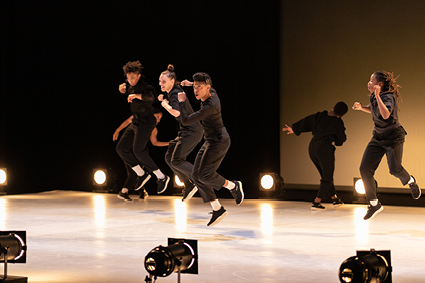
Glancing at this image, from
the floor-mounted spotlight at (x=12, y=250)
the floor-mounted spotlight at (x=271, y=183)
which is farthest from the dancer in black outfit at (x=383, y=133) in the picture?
the floor-mounted spotlight at (x=12, y=250)

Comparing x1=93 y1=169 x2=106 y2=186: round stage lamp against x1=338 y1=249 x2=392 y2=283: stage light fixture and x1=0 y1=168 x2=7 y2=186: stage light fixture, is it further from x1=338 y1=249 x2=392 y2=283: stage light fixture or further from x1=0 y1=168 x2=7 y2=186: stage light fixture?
x1=338 y1=249 x2=392 y2=283: stage light fixture

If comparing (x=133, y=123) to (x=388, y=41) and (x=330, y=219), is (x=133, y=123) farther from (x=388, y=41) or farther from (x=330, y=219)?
(x=388, y=41)

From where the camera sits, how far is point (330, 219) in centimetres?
591

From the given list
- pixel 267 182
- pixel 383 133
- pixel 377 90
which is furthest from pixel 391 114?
pixel 267 182

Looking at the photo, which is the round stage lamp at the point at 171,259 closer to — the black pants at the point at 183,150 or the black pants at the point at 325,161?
the black pants at the point at 183,150

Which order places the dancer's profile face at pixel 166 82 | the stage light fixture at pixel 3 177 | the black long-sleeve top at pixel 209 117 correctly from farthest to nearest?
1. the stage light fixture at pixel 3 177
2. the dancer's profile face at pixel 166 82
3. the black long-sleeve top at pixel 209 117

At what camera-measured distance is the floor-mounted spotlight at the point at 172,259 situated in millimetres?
2807

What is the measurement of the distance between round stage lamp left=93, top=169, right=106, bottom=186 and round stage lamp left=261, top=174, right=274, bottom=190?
7.88 feet

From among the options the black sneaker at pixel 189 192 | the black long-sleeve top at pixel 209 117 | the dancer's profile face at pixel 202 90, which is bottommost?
the black sneaker at pixel 189 192

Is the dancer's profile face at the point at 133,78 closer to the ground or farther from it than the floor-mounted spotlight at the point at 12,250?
farther from it

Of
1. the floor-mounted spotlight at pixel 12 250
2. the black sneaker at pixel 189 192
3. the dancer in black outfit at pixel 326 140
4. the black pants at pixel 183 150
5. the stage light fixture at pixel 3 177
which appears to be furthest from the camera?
the stage light fixture at pixel 3 177

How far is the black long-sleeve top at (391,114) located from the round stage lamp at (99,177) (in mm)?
4731

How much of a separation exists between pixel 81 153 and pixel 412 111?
481cm

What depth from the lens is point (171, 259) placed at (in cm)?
283
